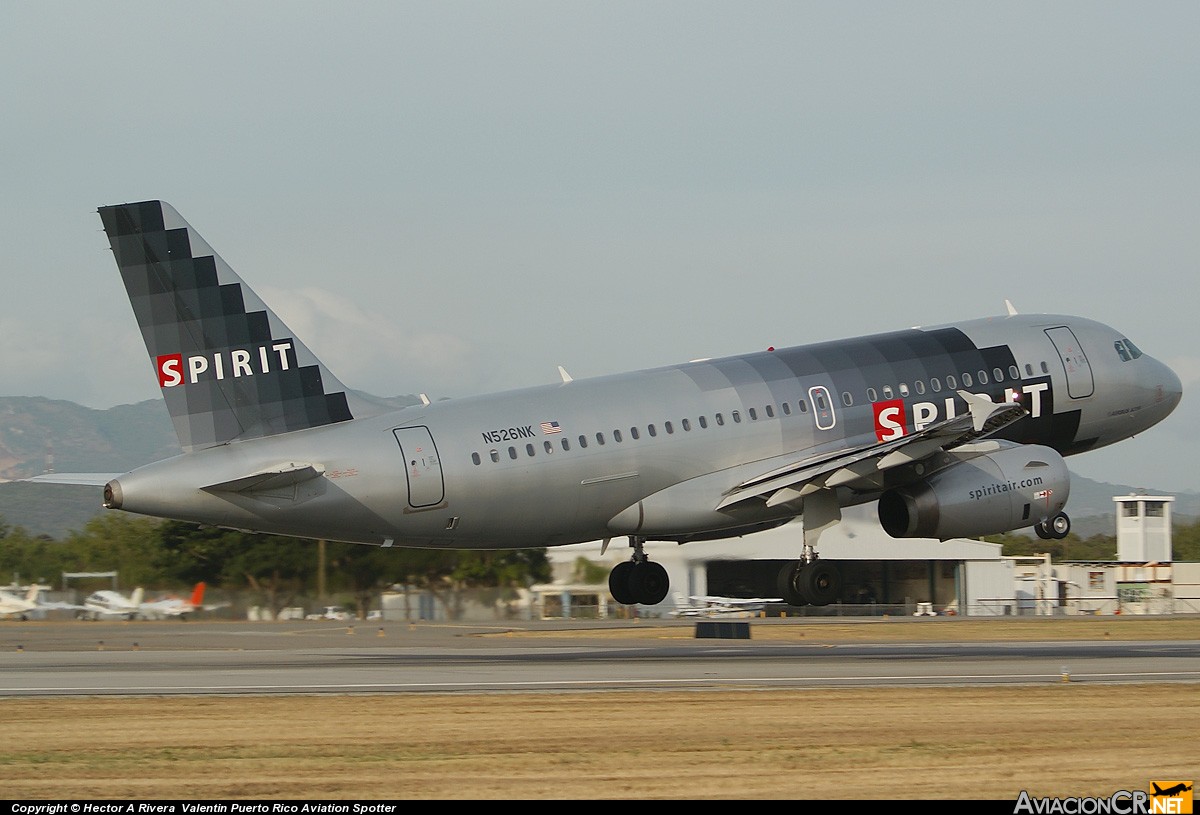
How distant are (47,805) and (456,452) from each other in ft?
70.0

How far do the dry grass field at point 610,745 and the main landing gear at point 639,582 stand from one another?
13714mm

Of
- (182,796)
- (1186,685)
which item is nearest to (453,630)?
(1186,685)

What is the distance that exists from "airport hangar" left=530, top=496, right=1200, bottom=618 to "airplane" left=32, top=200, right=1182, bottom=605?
39.6 feet

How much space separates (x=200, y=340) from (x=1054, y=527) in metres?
23.9

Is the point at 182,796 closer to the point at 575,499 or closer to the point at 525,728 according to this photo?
the point at 525,728

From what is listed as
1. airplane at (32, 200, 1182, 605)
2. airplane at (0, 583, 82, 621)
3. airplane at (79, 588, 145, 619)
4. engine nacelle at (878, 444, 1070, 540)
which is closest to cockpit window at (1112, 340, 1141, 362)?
airplane at (32, 200, 1182, 605)

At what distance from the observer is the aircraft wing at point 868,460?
4128 cm

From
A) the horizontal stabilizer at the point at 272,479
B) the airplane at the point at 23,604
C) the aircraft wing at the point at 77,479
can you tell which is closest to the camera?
the horizontal stabilizer at the point at 272,479

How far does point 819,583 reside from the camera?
43.7 m

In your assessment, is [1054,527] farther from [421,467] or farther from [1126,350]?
[421,467]

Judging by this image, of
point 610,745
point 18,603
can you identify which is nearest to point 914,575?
point 18,603

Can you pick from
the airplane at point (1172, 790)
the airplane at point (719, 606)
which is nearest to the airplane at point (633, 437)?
the airplane at point (1172, 790)

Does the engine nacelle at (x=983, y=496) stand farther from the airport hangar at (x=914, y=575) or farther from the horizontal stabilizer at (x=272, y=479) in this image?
the horizontal stabilizer at (x=272, y=479)

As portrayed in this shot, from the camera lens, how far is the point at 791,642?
60.8 metres
